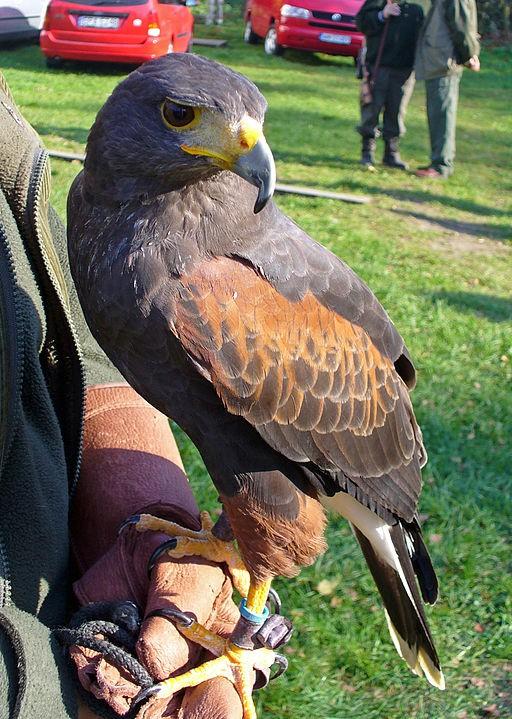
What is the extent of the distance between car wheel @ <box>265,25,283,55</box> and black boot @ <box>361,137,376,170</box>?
28.1 ft

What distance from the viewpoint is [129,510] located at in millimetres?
1844

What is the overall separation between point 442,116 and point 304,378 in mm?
7580

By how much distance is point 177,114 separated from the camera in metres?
1.57

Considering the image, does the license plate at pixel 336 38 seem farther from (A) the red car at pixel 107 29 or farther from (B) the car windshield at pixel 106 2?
(B) the car windshield at pixel 106 2

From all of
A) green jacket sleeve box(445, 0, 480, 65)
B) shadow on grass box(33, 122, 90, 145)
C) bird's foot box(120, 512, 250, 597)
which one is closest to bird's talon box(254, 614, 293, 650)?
bird's foot box(120, 512, 250, 597)

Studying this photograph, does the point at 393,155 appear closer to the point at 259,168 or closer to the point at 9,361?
the point at 259,168

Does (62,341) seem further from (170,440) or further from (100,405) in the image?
(170,440)

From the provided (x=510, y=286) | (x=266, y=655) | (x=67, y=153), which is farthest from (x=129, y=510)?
(x=67, y=153)

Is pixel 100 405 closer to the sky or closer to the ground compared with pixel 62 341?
closer to the ground

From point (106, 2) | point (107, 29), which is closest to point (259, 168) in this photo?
point (107, 29)

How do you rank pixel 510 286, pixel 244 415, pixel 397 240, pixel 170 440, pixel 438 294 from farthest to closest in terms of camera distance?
pixel 397 240 < pixel 510 286 < pixel 438 294 < pixel 170 440 < pixel 244 415

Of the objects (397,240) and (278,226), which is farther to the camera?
(397,240)

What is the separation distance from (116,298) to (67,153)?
6828mm

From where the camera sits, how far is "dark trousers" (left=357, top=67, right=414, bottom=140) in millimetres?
8719
